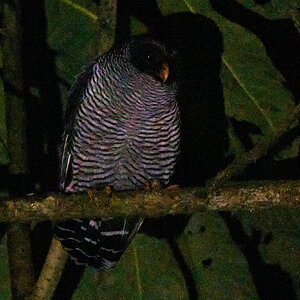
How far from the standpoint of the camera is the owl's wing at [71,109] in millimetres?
2660

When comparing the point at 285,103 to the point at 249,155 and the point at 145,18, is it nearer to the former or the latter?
the point at 145,18

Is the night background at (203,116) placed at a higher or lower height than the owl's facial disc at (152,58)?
lower

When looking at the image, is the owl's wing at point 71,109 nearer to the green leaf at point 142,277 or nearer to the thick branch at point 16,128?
the thick branch at point 16,128

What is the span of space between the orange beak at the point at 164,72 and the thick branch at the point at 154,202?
0.59 metres

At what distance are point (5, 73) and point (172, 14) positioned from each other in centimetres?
78

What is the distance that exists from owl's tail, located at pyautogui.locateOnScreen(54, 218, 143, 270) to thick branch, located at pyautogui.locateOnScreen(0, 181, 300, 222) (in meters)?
0.61

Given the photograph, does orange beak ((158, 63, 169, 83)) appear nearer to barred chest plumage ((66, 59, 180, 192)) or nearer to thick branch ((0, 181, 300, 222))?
barred chest plumage ((66, 59, 180, 192))

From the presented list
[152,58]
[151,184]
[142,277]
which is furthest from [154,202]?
[142,277]

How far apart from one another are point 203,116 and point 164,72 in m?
0.58

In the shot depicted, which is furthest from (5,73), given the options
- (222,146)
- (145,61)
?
(222,146)

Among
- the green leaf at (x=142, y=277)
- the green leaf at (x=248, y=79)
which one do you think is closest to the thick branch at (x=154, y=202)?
the green leaf at (x=248, y=79)

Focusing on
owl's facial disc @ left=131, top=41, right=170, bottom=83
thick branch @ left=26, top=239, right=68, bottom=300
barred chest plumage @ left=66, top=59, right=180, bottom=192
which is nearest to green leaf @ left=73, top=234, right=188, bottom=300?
thick branch @ left=26, top=239, right=68, bottom=300

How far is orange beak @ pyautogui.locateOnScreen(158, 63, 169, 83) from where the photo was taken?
99.6 inches

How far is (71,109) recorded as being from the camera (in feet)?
8.82
